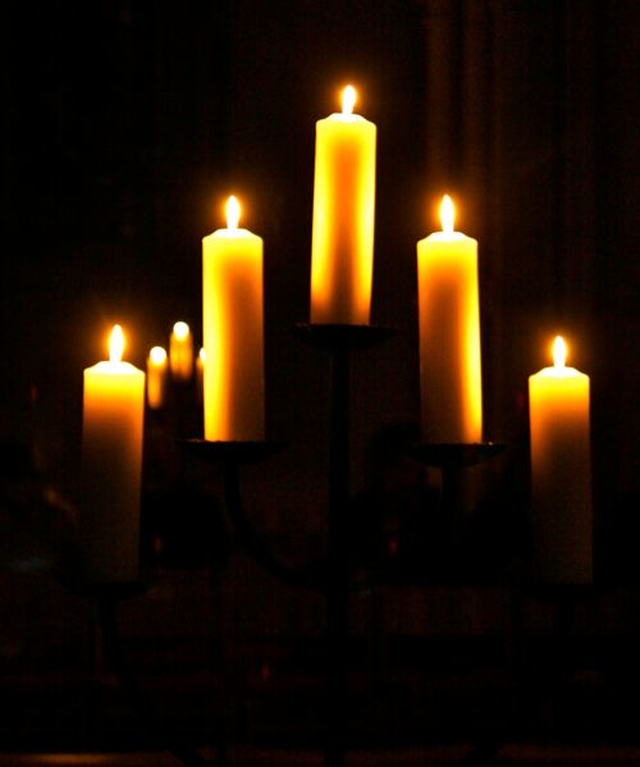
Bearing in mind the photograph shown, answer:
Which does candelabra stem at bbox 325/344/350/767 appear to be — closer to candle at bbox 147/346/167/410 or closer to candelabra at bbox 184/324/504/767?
candelabra at bbox 184/324/504/767

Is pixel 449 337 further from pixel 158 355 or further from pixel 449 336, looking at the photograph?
pixel 158 355

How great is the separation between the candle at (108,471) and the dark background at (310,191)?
2.91ft

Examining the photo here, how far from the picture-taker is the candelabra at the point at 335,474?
50 cm

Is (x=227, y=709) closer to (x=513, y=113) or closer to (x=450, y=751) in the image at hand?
(x=450, y=751)

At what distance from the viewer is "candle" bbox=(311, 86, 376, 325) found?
496 mm

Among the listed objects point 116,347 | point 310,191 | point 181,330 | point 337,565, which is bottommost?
point 337,565

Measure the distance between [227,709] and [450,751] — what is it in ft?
0.88

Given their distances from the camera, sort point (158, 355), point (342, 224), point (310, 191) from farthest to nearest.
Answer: point (310, 191) < point (158, 355) < point (342, 224)

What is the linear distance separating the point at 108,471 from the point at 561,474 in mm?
206

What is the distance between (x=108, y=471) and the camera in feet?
1.67

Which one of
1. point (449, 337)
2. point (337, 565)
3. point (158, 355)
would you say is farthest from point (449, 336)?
point (158, 355)

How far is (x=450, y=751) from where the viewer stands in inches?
46.9

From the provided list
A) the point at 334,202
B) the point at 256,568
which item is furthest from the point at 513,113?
the point at 334,202

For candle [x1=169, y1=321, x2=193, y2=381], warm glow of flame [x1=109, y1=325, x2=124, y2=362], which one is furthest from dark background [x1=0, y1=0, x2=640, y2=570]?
warm glow of flame [x1=109, y1=325, x2=124, y2=362]
